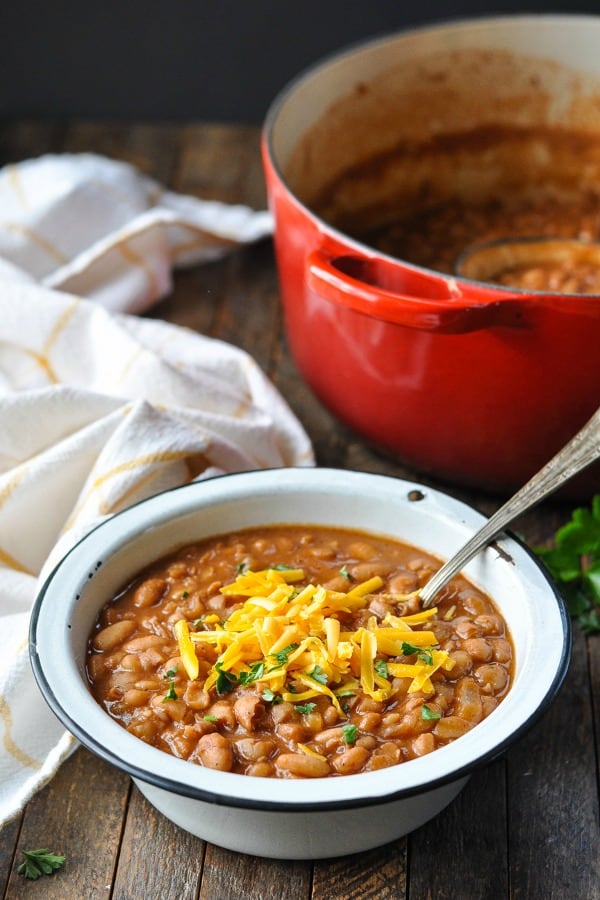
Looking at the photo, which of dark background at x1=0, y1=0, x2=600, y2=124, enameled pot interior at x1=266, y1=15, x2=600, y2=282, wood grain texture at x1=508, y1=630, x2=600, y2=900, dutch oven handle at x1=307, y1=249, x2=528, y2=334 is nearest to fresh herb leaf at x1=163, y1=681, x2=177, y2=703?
wood grain texture at x1=508, y1=630, x2=600, y2=900

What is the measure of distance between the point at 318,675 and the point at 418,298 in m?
0.70

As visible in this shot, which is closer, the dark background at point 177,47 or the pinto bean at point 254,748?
the pinto bean at point 254,748

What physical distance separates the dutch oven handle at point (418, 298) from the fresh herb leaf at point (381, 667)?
24.0 inches

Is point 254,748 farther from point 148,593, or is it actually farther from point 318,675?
point 148,593

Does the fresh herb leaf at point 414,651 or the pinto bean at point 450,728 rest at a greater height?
the fresh herb leaf at point 414,651

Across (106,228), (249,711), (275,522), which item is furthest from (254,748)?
(106,228)

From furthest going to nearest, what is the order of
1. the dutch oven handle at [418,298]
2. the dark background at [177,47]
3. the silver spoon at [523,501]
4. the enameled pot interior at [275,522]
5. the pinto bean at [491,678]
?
the dark background at [177,47]
the dutch oven handle at [418,298]
the silver spoon at [523,501]
the pinto bean at [491,678]
the enameled pot interior at [275,522]

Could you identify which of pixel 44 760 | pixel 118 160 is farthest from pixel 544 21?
pixel 44 760

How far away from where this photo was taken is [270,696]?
5.35ft

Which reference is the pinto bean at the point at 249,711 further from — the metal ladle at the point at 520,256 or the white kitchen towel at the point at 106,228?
the white kitchen towel at the point at 106,228

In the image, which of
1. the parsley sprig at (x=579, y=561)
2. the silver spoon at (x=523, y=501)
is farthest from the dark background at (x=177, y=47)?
the silver spoon at (x=523, y=501)

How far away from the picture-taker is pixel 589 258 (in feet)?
8.66

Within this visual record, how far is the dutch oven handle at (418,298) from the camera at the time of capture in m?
1.98

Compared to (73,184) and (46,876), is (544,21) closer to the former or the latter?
(73,184)
